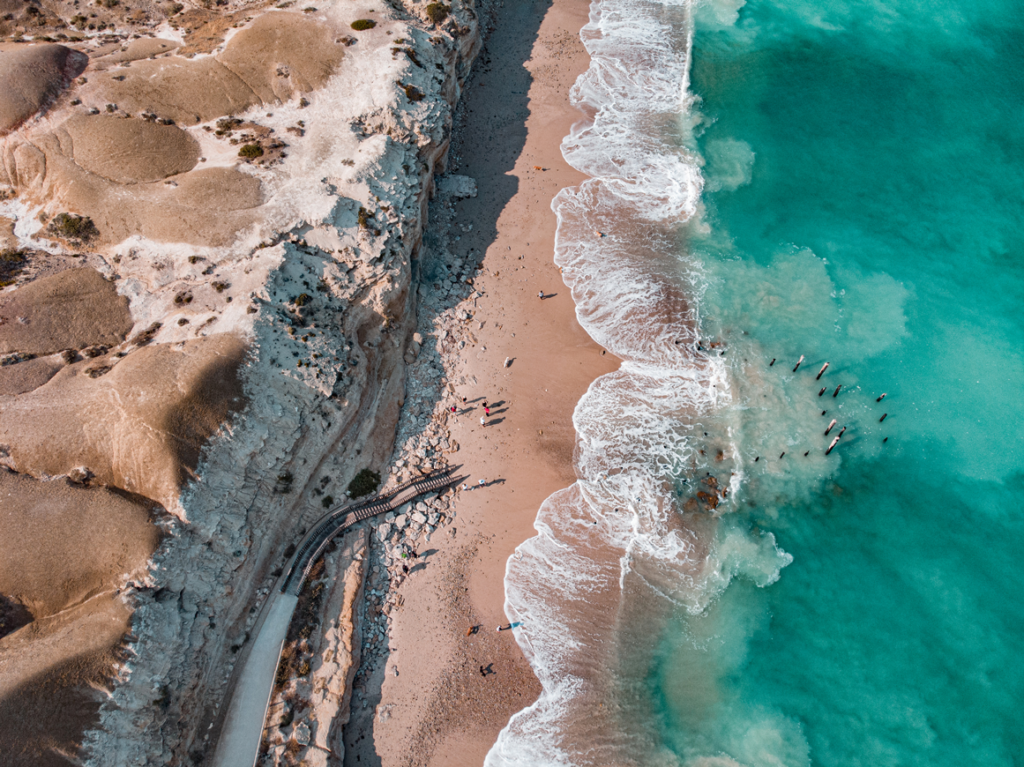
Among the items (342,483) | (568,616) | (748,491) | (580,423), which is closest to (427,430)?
(342,483)

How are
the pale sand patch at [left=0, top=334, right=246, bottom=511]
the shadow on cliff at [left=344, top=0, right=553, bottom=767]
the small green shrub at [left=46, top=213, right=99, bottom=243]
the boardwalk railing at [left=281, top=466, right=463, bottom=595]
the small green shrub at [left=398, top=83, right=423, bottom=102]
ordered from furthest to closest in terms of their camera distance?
the shadow on cliff at [left=344, top=0, right=553, bottom=767] < the small green shrub at [left=398, top=83, right=423, bottom=102] < the small green shrub at [left=46, top=213, right=99, bottom=243] < the boardwalk railing at [left=281, top=466, right=463, bottom=595] < the pale sand patch at [left=0, top=334, right=246, bottom=511]

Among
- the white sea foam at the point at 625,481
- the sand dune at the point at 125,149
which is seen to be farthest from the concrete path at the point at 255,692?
the sand dune at the point at 125,149

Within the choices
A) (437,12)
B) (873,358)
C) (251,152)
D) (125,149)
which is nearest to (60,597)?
(125,149)

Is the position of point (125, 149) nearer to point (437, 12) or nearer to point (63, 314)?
point (63, 314)

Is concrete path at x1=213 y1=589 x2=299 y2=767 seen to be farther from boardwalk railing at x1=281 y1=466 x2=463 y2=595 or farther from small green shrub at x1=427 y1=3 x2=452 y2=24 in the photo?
small green shrub at x1=427 y1=3 x2=452 y2=24

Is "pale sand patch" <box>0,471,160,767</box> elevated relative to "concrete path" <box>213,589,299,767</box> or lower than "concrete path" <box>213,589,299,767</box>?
elevated

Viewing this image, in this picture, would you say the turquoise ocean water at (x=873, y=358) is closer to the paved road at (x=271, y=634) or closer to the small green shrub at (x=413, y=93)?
the paved road at (x=271, y=634)

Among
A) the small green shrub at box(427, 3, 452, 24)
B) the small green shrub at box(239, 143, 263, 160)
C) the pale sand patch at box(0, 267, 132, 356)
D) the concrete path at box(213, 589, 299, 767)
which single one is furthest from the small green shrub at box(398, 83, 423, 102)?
the concrete path at box(213, 589, 299, 767)
